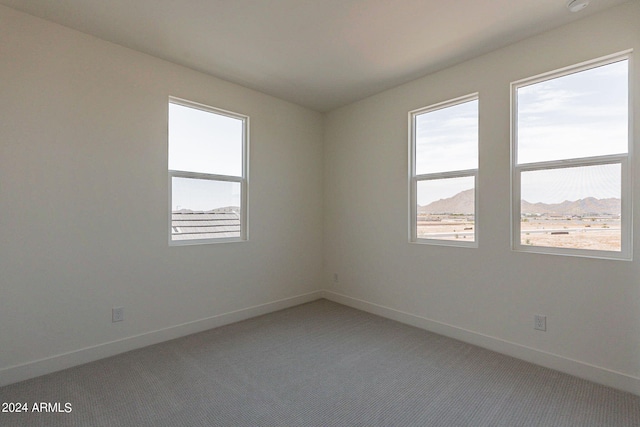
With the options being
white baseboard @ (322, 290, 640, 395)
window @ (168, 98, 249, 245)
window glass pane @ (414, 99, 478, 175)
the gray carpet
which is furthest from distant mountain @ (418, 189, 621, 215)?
window @ (168, 98, 249, 245)

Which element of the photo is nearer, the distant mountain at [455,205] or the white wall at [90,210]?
the white wall at [90,210]

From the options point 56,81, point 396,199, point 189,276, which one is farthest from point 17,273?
point 396,199

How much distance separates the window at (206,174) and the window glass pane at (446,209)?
2.11 m

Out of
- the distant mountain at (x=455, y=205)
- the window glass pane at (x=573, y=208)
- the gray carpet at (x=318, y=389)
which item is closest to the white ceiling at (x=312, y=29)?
the window glass pane at (x=573, y=208)

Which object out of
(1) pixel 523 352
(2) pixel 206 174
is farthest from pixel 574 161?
(2) pixel 206 174

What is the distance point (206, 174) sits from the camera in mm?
3451

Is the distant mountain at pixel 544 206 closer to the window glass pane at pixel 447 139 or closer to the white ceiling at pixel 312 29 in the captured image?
the window glass pane at pixel 447 139

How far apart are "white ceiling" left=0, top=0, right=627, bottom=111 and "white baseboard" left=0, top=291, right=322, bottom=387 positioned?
2.68 m

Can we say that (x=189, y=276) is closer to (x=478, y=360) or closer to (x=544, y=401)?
(x=478, y=360)

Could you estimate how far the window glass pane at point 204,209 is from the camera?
128 inches

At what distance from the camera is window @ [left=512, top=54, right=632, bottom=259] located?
2.35 meters

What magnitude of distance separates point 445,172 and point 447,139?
36cm

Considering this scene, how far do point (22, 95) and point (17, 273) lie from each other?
1353 millimetres

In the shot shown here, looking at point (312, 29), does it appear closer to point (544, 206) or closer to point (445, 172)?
point (445, 172)
